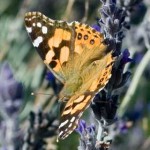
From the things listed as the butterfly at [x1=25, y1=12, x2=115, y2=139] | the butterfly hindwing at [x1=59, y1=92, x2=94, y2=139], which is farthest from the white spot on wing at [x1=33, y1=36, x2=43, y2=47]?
the butterfly hindwing at [x1=59, y1=92, x2=94, y2=139]

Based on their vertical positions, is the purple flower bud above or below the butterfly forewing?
below

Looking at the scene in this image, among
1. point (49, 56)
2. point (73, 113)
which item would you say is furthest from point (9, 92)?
point (73, 113)

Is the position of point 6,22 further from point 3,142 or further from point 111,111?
point 111,111

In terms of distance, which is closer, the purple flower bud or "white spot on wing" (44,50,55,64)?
"white spot on wing" (44,50,55,64)

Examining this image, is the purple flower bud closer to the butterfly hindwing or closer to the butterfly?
the butterfly

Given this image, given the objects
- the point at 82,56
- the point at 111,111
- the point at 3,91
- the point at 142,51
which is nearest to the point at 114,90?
the point at 111,111

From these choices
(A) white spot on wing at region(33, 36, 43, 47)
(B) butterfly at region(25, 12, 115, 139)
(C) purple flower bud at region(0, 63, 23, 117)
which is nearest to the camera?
(B) butterfly at region(25, 12, 115, 139)

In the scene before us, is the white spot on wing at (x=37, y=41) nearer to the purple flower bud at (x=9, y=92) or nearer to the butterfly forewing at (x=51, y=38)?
the butterfly forewing at (x=51, y=38)

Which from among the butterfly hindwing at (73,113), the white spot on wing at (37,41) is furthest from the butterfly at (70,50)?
the butterfly hindwing at (73,113)

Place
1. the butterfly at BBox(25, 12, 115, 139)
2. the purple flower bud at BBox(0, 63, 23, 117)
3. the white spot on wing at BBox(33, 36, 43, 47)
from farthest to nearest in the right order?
1. the purple flower bud at BBox(0, 63, 23, 117)
2. the white spot on wing at BBox(33, 36, 43, 47)
3. the butterfly at BBox(25, 12, 115, 139)
